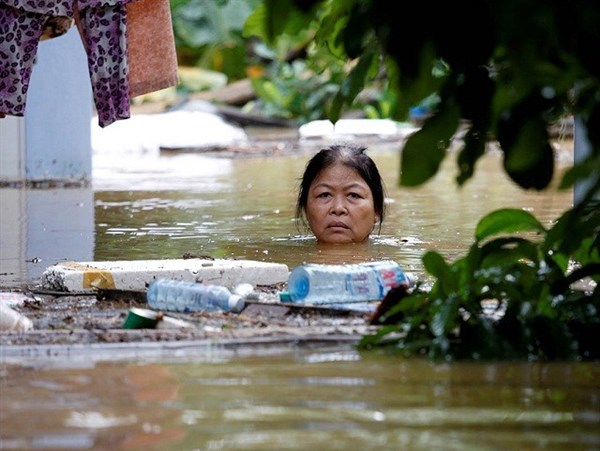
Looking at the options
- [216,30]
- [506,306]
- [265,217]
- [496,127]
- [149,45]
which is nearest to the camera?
[496,127]

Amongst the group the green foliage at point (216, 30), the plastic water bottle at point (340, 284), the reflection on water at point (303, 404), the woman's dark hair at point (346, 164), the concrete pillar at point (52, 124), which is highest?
the green foliage at point (216, 30)

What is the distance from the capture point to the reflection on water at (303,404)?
281cm

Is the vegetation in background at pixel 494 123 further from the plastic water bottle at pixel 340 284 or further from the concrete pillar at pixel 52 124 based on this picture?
the concrete pillar at pixel 52 124

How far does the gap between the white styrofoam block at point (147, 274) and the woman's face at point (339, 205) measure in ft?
5.57

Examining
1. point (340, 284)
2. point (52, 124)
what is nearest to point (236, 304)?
point (340, 284)

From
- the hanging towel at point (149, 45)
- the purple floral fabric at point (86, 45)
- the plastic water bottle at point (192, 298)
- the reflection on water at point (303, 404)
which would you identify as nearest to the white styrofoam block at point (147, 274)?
the plastic water bottle at point (192, 298)

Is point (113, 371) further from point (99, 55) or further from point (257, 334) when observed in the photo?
point (99, 55)

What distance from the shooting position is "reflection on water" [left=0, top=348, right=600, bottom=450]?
2.81m

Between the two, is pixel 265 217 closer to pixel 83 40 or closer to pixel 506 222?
pixel 83 40

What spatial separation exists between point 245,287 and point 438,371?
4.50ft

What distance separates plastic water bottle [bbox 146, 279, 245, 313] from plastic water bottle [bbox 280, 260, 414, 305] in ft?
0.81

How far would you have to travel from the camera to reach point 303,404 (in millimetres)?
3115

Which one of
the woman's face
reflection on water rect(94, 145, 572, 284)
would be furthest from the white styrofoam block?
the woman's face

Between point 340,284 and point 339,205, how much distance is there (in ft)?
7.67
